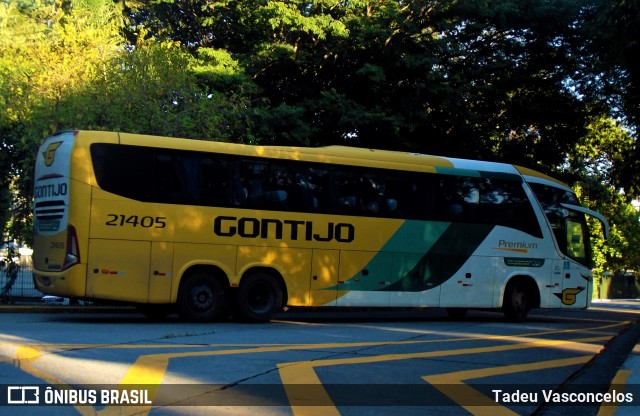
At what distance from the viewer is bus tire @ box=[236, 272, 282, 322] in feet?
52.9

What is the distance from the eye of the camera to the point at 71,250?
14453 mm

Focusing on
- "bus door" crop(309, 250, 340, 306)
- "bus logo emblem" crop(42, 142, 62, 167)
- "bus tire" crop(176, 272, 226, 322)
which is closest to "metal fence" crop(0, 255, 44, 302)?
"bus logo emblem" crop(42, 142, 62, 167)

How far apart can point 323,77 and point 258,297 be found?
448 inches

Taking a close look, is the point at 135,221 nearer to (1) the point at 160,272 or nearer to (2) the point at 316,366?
(1) the point at 160,272

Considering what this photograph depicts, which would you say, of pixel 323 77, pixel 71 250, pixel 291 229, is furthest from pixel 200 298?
pixel 323 77

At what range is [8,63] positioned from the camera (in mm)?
20438

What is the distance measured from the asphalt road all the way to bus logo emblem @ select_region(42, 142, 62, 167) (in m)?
3.03

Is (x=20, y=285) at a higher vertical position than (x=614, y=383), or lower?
higher

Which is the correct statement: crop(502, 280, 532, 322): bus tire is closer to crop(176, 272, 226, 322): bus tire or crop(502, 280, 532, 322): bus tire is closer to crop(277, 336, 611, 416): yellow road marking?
crop(277, 336, 611, 416): yellow road marking

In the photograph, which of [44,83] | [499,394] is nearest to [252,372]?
[499,394]

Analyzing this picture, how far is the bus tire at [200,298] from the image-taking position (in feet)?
50.9

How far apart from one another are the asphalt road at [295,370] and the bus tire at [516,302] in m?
4.01

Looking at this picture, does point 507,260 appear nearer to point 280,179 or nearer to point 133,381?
point 280,179

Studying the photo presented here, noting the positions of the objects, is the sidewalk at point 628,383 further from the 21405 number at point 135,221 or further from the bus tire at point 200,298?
the 21405 number at point 135,221
